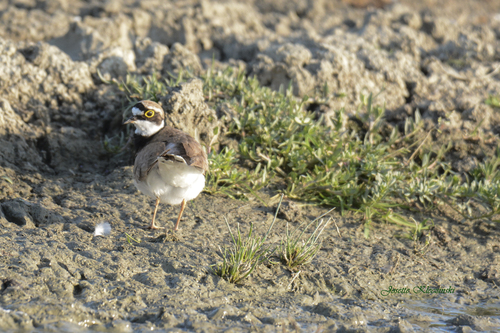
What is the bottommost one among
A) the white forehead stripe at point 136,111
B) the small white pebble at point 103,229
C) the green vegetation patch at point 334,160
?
the small white pebble at point 103,229

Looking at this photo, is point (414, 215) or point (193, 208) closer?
point (193, 208)

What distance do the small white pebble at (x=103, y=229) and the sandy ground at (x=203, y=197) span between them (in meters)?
0.07

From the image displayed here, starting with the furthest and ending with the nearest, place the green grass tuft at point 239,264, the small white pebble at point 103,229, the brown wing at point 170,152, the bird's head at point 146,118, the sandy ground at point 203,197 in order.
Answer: the bird's head at point 146,118 → the small white pebble at point 103,229 → the brown wing at point 170,152 → the green grass tuft at point 239,264 → the sandy ground at point 203,197

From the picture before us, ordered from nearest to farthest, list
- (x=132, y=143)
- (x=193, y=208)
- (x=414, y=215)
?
(x=193, y=208) < (x=414, y=215) < (x=132, y=143)

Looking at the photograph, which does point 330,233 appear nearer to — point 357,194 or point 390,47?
point 357,194

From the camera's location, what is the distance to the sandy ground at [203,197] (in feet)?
11.3

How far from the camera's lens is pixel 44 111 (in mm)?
5727

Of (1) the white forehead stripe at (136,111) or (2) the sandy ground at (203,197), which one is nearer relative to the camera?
(2) the sandy ground at (203,197)

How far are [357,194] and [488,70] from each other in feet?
11.8

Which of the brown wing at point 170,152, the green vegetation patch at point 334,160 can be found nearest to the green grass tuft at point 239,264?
the brown wing at point 170,152

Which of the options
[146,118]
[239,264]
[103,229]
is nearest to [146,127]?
[146,118]

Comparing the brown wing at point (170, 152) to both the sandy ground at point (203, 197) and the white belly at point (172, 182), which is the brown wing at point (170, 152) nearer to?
the white belly at point (172, 182)

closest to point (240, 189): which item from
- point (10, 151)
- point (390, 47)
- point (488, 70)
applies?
point (10, 151)

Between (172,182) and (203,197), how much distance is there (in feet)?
2.57
